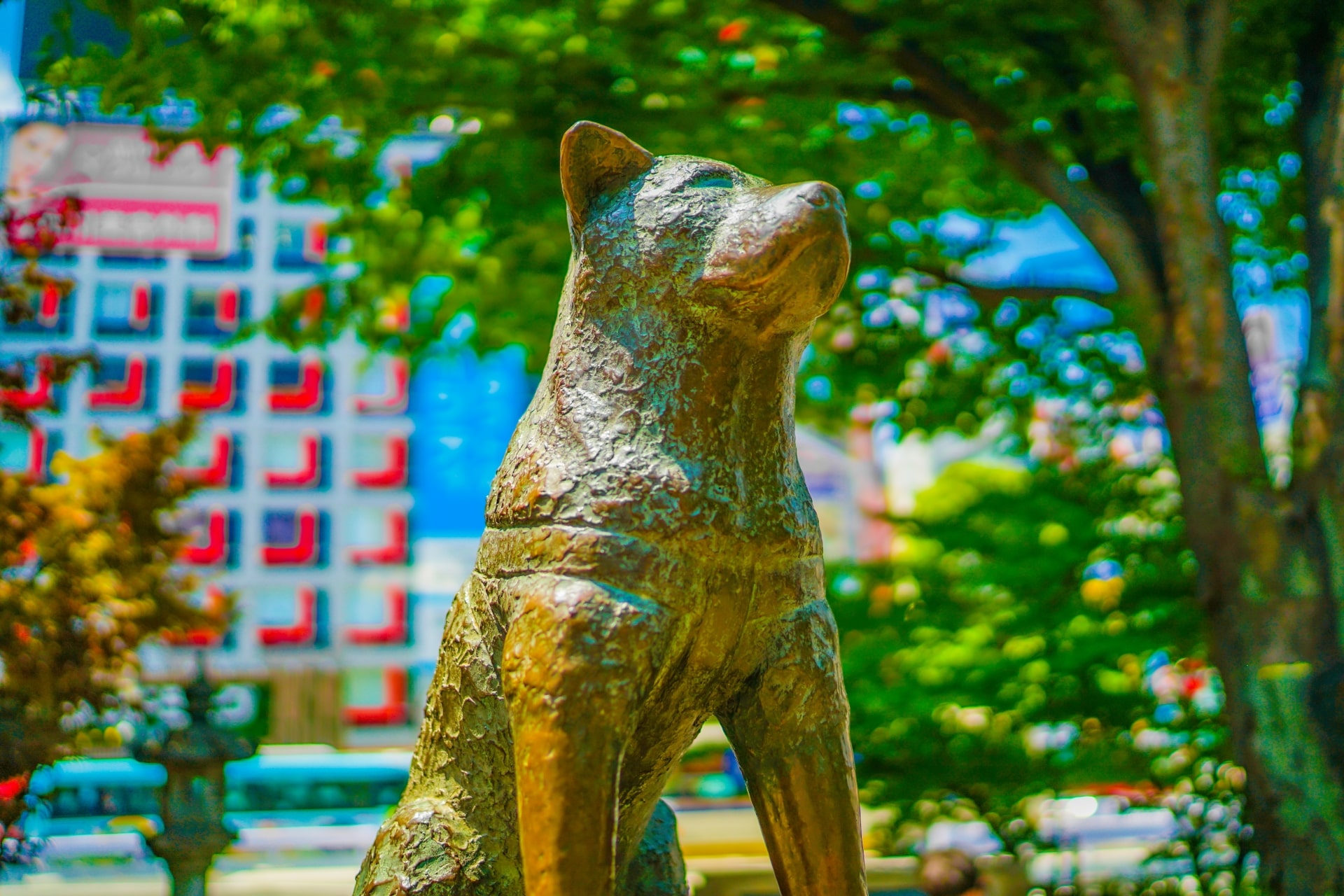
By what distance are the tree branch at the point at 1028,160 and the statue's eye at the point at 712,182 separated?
374 cm

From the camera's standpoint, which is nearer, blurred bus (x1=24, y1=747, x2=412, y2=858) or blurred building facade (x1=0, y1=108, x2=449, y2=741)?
blurred bus (x1=24, y1=747, x2=412, y2=858)

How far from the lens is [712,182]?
1796 mm

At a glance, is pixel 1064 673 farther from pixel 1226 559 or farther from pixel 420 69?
pixel 420 69

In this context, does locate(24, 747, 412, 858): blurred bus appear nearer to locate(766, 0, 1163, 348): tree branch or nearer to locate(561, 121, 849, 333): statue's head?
locate(766, 0, 1163, 348): tree branch

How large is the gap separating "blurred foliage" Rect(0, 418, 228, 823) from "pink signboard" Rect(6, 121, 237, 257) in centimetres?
241

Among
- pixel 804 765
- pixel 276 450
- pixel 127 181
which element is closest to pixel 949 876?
pixel 804 765

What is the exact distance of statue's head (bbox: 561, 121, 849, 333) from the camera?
166cm

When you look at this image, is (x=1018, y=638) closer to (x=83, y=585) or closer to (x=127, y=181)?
(x=83, y=585)

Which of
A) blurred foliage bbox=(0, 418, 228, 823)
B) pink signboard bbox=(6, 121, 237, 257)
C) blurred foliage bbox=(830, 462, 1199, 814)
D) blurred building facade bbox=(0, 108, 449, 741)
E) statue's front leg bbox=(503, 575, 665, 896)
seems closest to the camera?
statue's front leg bbox=(503, 575, 665, 896)

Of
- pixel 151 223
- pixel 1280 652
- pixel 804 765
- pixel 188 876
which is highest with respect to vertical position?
pixel 151 223

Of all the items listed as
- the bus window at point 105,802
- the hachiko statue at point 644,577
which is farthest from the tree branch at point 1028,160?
the bus window at point 105,802

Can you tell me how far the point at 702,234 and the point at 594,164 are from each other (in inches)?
8.9

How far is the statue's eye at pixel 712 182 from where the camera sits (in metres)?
1.78

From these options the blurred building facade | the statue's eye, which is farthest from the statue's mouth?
the blurred building facade
